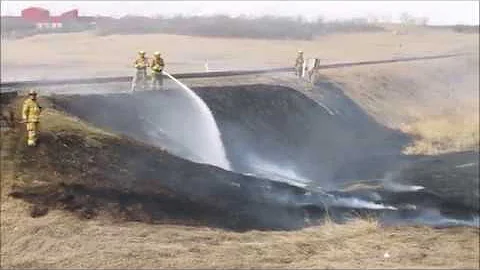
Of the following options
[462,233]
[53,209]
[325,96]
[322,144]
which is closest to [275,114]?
[322,144]

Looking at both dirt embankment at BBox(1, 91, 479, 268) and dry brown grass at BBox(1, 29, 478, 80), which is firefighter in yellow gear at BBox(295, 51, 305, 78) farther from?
dirt embankment at BBox(1, 91, 479, 268)

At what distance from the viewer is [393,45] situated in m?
69.8

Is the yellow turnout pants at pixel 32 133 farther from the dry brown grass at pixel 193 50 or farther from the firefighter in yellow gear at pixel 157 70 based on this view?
the dry brown grass at pixel 193 50

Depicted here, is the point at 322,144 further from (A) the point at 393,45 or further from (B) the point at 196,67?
(A) the point at 393,45

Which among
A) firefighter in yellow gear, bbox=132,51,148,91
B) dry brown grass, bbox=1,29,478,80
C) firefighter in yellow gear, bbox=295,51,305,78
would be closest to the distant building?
dry brown grass, bbox=1,29,478,80

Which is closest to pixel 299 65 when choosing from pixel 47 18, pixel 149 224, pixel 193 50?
pixel 149 224

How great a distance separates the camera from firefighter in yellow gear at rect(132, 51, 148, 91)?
79.7 feet

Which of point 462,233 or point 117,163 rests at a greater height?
point 117,163

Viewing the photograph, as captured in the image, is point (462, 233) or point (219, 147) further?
point (219, 147)

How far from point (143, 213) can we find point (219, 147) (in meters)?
6.67

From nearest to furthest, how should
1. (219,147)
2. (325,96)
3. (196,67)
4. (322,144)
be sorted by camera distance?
(219,147) → (322,144) → (325,96) → (196,67)

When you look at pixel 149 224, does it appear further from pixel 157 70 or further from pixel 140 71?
pixel 140 71

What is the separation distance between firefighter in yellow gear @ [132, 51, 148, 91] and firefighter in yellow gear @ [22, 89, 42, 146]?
7.16m

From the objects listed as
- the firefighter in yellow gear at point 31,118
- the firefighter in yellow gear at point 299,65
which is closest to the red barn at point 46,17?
the firefighter in yellow gear at point 299,65
